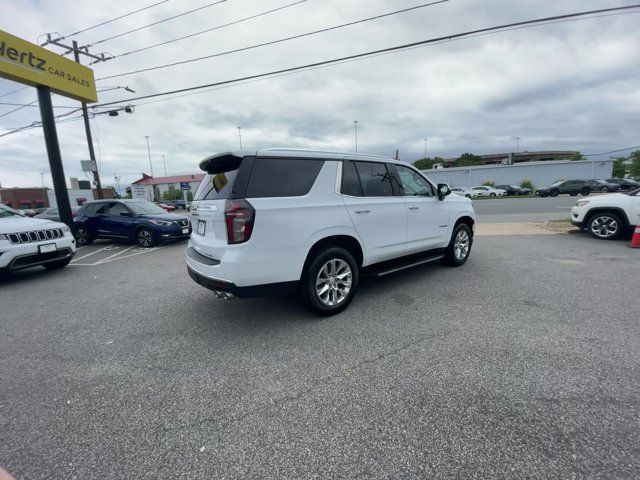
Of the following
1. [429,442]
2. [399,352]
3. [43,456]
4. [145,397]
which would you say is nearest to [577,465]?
[429,442]

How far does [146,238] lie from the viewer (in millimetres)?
9352

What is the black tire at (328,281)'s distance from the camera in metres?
3.47

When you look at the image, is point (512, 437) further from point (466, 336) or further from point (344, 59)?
point (344, 59)

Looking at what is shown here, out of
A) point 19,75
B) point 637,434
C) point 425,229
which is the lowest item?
point 637,434

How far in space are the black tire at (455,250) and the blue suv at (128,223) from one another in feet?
25.9

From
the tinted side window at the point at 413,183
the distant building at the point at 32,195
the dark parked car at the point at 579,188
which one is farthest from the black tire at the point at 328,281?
the distant building at the point at 32,195

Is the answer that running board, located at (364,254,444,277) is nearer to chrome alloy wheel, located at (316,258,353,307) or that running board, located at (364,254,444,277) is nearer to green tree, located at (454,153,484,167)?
chrome alloy wheel, located at (316,258,353,307)

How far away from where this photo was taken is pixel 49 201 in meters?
55.0

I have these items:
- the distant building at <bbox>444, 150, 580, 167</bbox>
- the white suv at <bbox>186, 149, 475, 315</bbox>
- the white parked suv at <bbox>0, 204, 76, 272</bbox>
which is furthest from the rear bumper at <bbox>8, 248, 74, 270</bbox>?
the distant building at <bbox>444, 150, 580, 167</bbox>

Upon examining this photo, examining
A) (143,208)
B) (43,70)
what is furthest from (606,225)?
(43,70)

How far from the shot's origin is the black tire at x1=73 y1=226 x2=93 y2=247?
10.2 m

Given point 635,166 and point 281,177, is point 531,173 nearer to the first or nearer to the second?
point 635,166

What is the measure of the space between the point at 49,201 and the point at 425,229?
236ft

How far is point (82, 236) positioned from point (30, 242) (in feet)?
16.7
